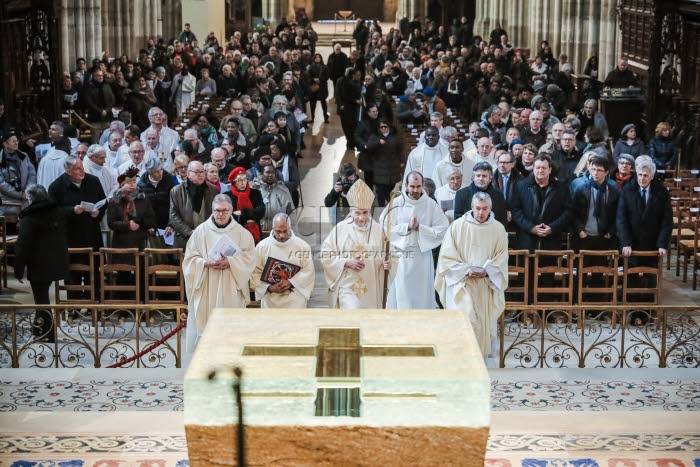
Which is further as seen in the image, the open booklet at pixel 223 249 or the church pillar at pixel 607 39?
the church pillar at pixel 607 39

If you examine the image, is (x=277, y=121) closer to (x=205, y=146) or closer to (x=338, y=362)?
(x=205, y=146)

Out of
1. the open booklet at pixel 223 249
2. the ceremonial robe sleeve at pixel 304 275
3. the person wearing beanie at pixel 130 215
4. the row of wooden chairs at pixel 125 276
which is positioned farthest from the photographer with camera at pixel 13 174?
the ceremonial robe sleeve at pixel 304 275

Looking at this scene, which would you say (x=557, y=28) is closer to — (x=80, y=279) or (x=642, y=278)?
(x=642, y=278)

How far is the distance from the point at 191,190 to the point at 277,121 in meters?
4.97

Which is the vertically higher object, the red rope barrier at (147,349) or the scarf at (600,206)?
the scarf at (600,206)

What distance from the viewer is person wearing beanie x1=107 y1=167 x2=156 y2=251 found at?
472 inches

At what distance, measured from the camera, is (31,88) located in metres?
20.6

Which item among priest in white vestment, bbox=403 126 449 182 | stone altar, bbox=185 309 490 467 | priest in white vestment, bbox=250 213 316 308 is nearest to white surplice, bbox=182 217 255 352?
priest in white vestment, bbox=250 213 316 308

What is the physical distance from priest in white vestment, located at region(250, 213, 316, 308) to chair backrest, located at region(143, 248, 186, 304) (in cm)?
133

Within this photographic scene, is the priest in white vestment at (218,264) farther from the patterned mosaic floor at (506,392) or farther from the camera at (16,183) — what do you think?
the camera at (16,183)

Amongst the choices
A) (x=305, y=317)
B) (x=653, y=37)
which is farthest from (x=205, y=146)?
(x=305, y=317)

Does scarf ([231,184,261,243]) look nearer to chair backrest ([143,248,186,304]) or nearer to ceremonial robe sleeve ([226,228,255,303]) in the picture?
chair backrest ([143,248,186,304])

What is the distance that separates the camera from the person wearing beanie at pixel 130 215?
12.0 meters

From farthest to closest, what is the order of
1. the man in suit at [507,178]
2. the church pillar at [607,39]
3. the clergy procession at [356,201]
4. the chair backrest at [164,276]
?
the church pillar at [607,39] → the man in suit at [507,178] → the chair backrest at [164,276] → the clergy procession at [356,201]
